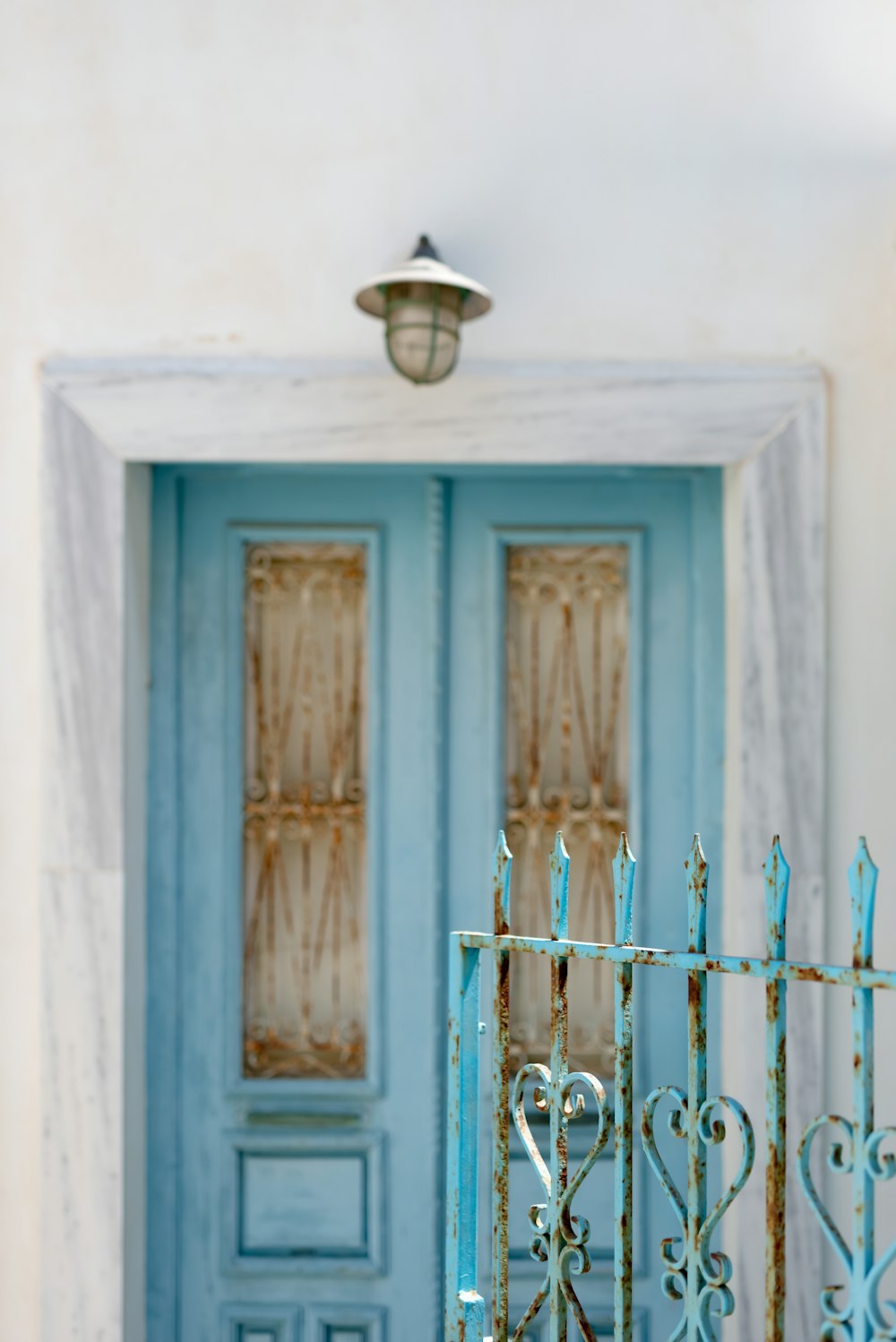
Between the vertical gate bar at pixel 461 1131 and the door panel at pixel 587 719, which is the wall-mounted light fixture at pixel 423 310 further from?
the vertical gate bar at pixel 461 1131

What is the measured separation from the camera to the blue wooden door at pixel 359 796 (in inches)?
118

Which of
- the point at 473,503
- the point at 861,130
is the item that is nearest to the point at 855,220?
the point at 861,130

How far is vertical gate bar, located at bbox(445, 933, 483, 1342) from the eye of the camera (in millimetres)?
1765

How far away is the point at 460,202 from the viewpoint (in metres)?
2.81

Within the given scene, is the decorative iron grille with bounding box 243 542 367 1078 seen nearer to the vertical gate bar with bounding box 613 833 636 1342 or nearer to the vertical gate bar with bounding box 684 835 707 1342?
the vertical gate bar with bounding box 613 833 636 1342

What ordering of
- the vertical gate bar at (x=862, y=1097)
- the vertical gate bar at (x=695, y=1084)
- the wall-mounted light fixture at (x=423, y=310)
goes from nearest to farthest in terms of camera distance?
the vertical gate bar at (x=862, y=1097) < the vertical gate bar at (x=695, y=1084) < the wall-mounted light fixture at (x=423, y=310)

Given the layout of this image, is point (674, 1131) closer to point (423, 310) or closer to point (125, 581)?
point (423, 310)

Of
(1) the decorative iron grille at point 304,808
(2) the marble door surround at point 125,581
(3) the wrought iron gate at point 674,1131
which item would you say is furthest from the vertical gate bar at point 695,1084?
(1) the decorative iron grille at point 304,808

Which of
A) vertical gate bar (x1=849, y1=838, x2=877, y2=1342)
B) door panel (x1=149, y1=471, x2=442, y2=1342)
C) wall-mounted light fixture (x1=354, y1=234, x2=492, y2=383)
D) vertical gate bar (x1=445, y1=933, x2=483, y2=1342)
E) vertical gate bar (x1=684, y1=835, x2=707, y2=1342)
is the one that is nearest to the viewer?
vertical gate bar (x1=849, y1=838, x2=877, y2=1342)

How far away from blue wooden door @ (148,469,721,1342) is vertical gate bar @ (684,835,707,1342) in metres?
1.49

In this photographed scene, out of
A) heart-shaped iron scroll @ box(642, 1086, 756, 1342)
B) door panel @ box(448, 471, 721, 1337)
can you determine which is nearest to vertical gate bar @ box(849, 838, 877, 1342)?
heart-shaped iron scroll @ box(642, 1086, 756, 1342)

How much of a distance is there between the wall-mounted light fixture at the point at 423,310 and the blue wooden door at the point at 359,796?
0.45 metres

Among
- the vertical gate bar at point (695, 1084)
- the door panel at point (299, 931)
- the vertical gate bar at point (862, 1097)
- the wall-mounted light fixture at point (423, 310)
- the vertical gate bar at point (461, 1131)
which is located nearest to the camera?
the vertical gate bar at point (862, 1097)

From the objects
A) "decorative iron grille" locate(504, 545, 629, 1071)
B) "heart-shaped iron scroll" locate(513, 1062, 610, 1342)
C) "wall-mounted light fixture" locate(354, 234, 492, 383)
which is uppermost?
"wall-mounted light fixture" locate(354, 234, 492, 383)
